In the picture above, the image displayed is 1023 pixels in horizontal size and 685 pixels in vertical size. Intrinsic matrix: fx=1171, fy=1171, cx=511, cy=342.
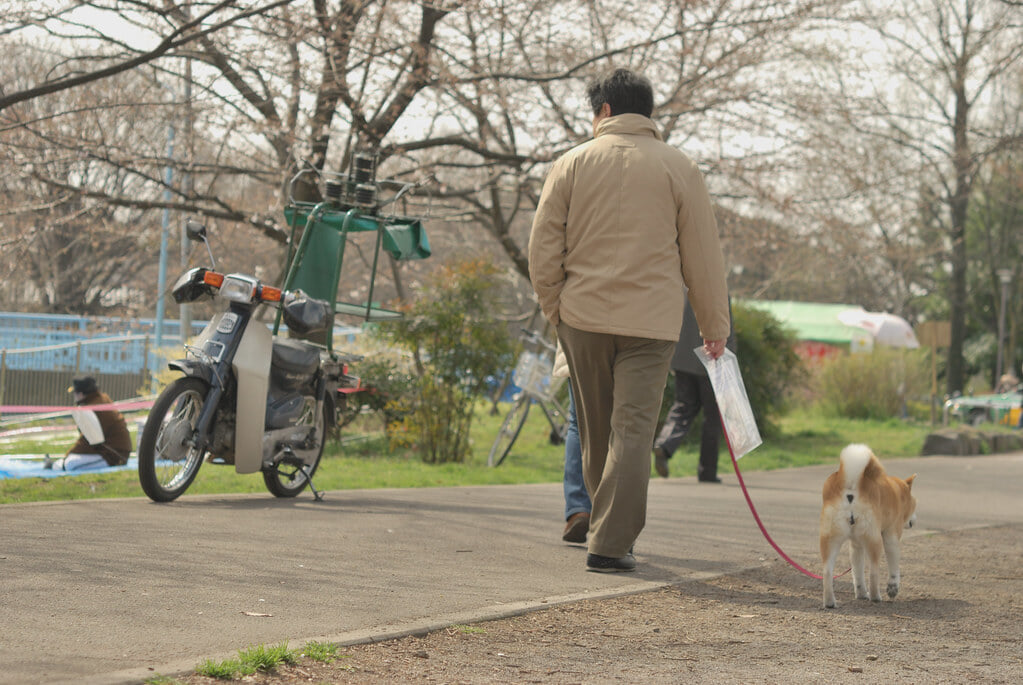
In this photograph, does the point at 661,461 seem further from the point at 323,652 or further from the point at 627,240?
the point at 323,652

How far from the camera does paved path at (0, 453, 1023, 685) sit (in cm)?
338

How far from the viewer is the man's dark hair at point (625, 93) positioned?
5.21m

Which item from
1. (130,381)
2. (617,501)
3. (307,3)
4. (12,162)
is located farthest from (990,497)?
(130,381)

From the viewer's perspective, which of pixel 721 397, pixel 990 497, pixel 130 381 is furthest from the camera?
pixel 130 381

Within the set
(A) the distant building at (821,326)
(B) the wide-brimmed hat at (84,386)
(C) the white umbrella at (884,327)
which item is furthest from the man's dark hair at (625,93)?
(C) the white umbrella at (884,327)

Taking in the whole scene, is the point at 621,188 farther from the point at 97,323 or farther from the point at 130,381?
the point at 97,323

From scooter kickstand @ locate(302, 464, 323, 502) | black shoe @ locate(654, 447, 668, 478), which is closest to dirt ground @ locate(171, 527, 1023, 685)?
scooter kickstand @ locate(302, 464, 323, 502)

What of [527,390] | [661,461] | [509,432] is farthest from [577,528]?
[509,432]

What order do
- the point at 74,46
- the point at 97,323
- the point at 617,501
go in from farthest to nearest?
the point at 97,323 → the point at 74,46 → the point at 617,501

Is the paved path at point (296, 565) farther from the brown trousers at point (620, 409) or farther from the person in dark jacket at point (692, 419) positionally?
the person in dark jacket at point (692, 419)

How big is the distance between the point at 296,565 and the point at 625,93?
8.14 feet

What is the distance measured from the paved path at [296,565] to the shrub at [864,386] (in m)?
15.6

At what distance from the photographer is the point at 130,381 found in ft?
60.9

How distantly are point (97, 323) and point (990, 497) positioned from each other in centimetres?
1722
